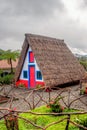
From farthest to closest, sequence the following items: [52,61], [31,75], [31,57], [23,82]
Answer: [23,82], [31,75], [31,57], [52,61]

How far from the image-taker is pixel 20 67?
64.3ft

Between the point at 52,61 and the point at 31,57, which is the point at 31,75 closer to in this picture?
the point at 31,57

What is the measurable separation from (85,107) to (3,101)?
207 inches

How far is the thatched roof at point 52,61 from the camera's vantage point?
1697cm

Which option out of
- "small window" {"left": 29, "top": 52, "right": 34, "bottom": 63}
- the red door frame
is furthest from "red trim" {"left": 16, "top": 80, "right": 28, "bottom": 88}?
"small window" {"left": 29, "top": 52, "right": 34, "bottom": 63}

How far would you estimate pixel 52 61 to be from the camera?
18.3 meters

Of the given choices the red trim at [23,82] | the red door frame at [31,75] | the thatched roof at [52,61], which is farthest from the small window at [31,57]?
the red trim at [23,82]

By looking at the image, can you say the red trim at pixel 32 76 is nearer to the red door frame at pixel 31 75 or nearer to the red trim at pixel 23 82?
the red door frame at pixel 31 75

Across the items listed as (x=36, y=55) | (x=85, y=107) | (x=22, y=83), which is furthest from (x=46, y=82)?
(x=85, y=107)

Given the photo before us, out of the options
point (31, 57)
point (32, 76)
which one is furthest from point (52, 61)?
point (32, 76)

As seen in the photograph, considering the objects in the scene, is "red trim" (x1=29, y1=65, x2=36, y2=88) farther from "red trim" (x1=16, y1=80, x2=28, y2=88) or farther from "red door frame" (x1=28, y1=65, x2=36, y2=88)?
"red trim" (x1=16, y1=80, x2=28, y2=88)

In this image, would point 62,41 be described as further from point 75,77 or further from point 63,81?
point 63,81

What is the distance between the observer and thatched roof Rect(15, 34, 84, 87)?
55.7 ft

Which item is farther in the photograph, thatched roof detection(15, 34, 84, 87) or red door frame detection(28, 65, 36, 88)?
red door frame detection(28, 65, 36, 88)
